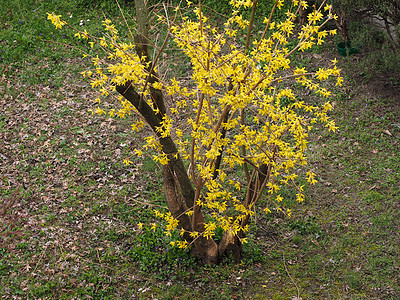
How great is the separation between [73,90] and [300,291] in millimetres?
5481

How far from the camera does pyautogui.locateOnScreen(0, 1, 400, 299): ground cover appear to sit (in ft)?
15.0

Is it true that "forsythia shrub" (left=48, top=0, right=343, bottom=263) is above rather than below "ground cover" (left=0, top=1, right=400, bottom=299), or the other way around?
above

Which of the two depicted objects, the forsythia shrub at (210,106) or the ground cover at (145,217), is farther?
the ground cover at (145,217)

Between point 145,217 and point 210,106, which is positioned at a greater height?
point 210,106

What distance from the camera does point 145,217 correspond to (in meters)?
5.43

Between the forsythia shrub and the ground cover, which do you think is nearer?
the forsythia shrub

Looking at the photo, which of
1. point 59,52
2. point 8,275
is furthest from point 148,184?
point 59,52

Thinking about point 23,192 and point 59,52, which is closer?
point 23,192

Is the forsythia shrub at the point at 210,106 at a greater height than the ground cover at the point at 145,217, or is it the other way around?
the forsythia shrub at the point at 210,106

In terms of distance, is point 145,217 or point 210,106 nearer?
point 210,106

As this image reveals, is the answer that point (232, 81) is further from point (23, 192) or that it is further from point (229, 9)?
point (229, 9)

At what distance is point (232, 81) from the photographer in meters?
3.53

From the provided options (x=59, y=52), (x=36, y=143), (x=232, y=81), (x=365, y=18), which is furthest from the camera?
(x=59, y=52)

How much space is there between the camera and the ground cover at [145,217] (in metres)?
4.56
